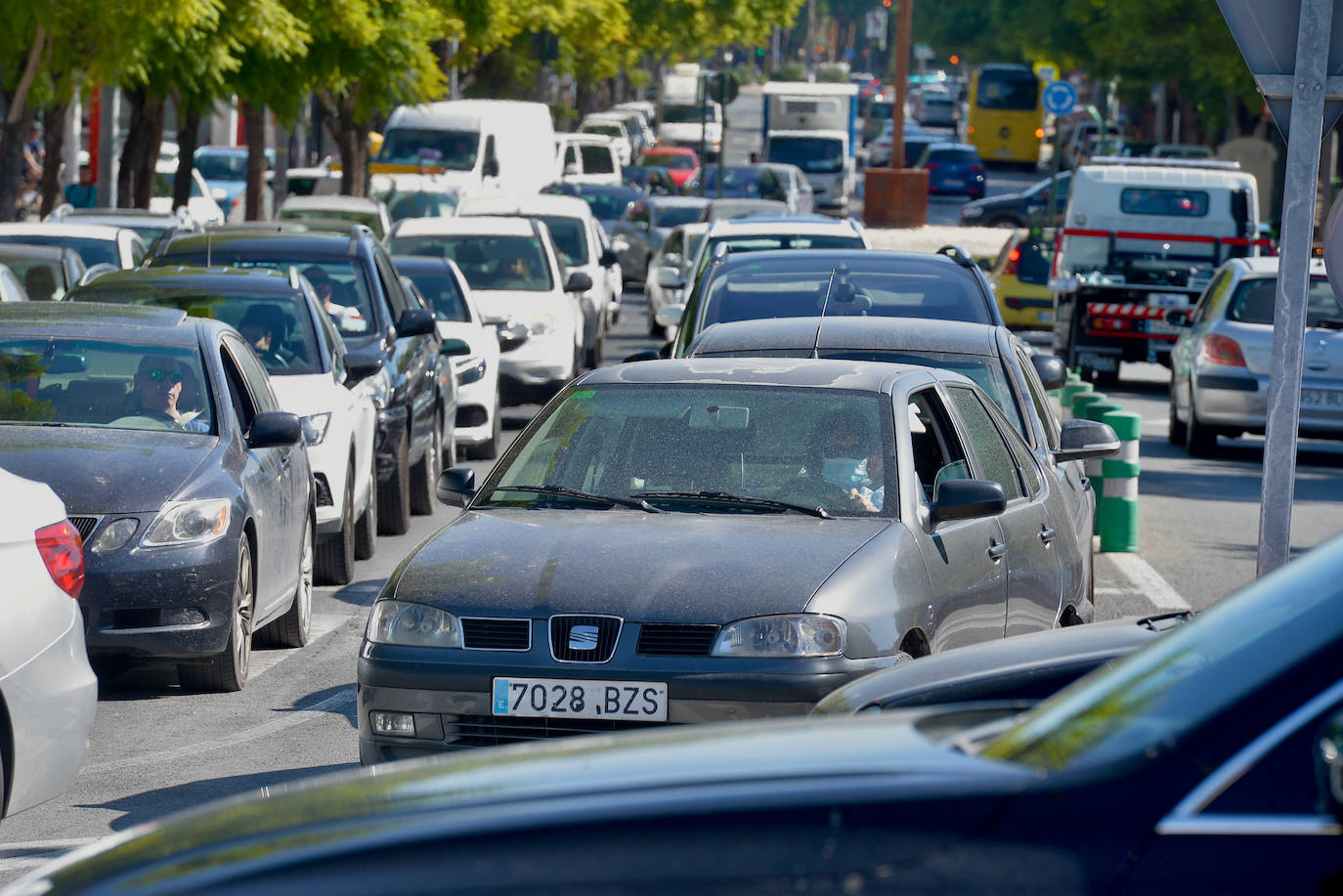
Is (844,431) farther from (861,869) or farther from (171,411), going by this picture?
(861,869)

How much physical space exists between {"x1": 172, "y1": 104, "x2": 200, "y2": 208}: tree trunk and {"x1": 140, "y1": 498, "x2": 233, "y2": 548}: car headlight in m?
21.6

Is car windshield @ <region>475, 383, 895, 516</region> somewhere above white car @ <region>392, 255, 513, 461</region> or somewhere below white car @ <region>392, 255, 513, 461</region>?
above

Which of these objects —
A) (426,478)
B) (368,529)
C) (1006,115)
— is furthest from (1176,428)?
(1006,115)

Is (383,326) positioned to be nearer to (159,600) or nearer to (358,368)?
(358,368)

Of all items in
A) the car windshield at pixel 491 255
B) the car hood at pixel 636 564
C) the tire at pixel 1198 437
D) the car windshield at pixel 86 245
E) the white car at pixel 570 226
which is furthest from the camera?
A: the white car at pixel 570 226

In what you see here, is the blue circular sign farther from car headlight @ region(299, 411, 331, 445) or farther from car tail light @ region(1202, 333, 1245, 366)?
car headlight @ region(299, 411, 331, 445)

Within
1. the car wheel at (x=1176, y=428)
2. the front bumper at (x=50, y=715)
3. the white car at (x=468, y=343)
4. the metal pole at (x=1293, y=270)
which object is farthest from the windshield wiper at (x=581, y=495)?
the car wheel at (x=1176, y=428)

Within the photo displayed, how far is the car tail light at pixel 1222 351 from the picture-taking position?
18031mm

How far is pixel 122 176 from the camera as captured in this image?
29.5 meters

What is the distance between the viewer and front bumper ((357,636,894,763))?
5.96 m

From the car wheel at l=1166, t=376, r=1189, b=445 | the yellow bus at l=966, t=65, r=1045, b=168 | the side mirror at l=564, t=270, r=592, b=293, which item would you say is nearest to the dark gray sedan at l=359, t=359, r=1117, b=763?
the side mirror at l=564, t=270, r=592, b=293

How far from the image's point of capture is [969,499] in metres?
6.75

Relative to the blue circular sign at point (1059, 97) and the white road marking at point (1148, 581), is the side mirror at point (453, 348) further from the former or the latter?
the blue circular sign at point (1059, 97)

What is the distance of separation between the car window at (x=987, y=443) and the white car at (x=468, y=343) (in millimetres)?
8262
